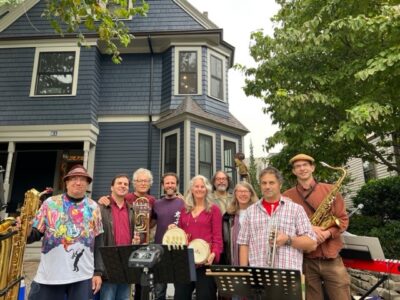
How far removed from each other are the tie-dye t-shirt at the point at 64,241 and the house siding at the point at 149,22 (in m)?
9.48

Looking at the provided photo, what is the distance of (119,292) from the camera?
365cm

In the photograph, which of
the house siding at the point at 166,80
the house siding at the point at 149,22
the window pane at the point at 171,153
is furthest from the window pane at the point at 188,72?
the window pane at the point at 171,153

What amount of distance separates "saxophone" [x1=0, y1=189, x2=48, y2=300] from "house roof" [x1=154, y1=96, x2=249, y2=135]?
6.98 meters

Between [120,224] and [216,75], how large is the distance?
8.58 metres

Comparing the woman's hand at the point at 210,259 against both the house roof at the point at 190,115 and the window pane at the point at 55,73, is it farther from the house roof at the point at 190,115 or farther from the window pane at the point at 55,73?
the window pane at the point at 55,73

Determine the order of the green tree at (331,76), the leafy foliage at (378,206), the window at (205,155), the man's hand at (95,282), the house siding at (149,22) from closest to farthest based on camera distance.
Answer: the man's hand at (95,282)
the green tree at (331,76)
the leafy foliage at (378,206)
the window at (205,155)
the house siding at (149,22)

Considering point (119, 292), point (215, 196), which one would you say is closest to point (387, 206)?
point (215, 196)

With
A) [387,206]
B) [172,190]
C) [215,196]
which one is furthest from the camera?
[387,206]

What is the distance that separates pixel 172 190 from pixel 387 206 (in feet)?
26.5

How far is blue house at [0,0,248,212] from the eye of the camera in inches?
400

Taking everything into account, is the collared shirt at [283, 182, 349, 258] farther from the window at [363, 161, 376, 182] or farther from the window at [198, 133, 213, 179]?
the window at [363, 161, 376, 182]

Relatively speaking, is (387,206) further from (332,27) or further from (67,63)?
(67,63)

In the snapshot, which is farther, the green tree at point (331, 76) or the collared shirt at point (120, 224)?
the green tree at point (331, 76)

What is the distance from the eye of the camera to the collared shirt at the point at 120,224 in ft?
12.1
